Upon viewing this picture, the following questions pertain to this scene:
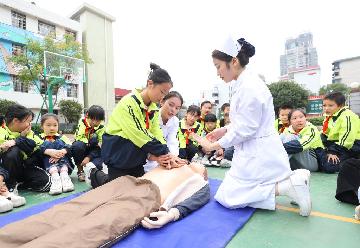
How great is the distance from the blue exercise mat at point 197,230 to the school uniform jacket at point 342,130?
237cm

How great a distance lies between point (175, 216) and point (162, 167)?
0.72 meters

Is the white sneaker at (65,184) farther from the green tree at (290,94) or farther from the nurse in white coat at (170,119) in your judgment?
the green tree at (290,94)

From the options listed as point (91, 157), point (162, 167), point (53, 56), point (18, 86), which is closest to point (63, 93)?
point (18, 86)

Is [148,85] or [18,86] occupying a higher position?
[18,86]

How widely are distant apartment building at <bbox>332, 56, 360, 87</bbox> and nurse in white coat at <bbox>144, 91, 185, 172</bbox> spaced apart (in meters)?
67.9

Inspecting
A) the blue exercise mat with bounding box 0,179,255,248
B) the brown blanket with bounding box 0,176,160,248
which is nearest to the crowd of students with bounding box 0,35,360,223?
the blue exercise mat with bounding box 0,179,255,248

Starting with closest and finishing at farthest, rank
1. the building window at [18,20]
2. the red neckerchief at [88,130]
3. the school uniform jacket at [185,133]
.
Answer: the red neckerchief at [88,130]
the school uniform jacket at [185,133]
the building window at [18,20]

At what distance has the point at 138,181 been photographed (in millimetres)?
2311

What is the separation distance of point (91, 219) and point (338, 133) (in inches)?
151

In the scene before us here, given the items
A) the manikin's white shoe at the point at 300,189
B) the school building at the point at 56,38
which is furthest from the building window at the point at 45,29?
the manikin's white shoe at the point at 300,189

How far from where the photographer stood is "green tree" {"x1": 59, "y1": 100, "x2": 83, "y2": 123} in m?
22.0

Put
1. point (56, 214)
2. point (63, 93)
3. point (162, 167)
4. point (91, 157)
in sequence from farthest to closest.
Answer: point (63, 93) < point (91, 157) < point (162, 167) < point (56, 214)

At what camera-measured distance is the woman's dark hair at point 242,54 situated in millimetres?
2423

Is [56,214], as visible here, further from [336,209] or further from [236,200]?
[336,209]
